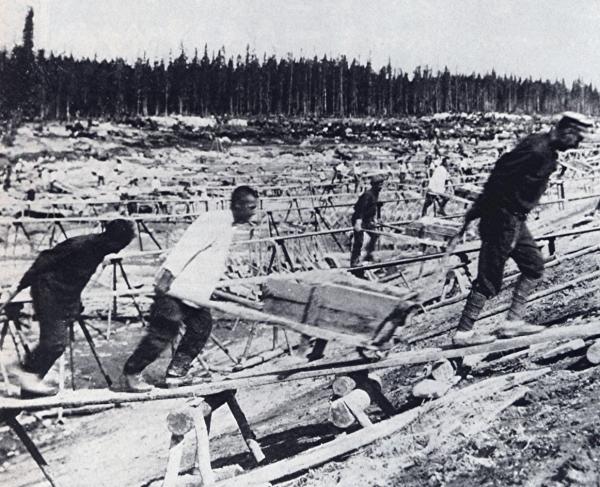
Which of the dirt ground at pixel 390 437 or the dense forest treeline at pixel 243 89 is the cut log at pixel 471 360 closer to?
the dirt ground at pixel 390 437

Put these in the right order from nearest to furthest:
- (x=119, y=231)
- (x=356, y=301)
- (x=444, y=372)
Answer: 1. (x=356, y=301)
2. (x=444, y=372)
3. (x=119, y=231)

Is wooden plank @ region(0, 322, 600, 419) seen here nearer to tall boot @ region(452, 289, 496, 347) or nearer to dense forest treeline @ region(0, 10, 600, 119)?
tall boot @ region(452, 289, 496, 347)

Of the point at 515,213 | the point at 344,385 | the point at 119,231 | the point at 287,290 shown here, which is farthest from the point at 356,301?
the point at 119,231

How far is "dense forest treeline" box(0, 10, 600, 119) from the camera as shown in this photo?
36875mm

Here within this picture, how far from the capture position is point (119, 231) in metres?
4.50

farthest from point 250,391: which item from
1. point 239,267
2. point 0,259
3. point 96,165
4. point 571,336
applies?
point 96,165

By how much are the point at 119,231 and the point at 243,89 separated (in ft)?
122

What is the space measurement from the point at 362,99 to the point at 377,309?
4107cm

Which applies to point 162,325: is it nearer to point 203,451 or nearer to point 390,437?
point 203,451

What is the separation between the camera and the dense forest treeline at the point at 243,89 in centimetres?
3688

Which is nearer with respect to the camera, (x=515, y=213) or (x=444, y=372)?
(x=515, y=213)

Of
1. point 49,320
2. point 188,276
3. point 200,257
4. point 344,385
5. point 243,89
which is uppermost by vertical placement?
point 243,89

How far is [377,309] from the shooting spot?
12.8ft

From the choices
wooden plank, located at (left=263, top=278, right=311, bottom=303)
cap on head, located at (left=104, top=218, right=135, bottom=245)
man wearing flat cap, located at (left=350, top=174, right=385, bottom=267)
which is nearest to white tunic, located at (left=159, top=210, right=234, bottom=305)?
wooden plank, located at (left=263, top=278, right=311, bottom=303)
